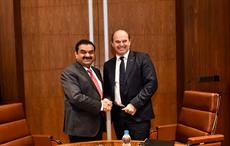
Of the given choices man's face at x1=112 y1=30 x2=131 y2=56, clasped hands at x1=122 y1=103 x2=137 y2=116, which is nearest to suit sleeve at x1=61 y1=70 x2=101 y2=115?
clasped hands at x1=122 y1=103 x2=137 y2=116

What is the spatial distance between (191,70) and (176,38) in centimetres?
44

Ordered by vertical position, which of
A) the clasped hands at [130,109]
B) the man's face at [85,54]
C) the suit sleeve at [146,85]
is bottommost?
the clasped hands at [130,109]

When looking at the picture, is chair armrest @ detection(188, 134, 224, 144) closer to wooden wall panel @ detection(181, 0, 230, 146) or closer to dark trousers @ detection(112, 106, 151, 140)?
dark trousers @ detection(112, 106, 151, 140)

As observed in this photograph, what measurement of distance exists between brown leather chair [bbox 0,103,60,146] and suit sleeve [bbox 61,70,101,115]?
0.41 meters

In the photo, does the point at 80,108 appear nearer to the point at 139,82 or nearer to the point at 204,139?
the point at 139,82

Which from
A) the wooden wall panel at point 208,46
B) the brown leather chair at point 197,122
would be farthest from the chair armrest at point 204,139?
the wooden wall panel at point 208,46

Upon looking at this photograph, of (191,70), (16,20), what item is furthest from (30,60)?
(191,70)

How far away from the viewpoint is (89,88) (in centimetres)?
295

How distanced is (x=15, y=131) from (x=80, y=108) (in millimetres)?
630

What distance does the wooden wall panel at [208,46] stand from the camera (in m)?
4.02

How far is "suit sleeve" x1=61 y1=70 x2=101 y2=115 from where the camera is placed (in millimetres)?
2824

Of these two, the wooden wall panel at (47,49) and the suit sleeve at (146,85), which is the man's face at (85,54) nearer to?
the suit sleeve at (146,85)

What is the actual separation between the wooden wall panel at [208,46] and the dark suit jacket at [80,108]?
1.58 metres

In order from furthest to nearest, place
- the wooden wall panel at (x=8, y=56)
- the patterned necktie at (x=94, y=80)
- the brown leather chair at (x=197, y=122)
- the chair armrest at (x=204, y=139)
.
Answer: the wooden wall panel at (x=8, y=56)
the patterned necktie at (x=94, y=80)
the brown leather chair at (x=197, y=122)
the chair armrest at (x=204, y=139)
